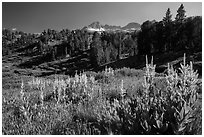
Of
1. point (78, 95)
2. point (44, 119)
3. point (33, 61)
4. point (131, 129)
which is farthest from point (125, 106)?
point (33, 61)

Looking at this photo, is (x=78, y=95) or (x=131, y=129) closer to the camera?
(x=131, y=129)

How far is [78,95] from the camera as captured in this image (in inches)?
290

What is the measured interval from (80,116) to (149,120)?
1946mm

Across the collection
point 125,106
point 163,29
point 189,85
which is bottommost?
point 125,106

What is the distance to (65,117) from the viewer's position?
5.44 meters

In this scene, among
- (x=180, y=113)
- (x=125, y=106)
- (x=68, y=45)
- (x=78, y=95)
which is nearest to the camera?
(x=180, y=113)

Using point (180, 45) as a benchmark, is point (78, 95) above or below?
below

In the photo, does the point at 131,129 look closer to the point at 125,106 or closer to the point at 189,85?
the point at 125,106

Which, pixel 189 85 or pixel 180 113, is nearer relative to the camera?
pixel 180 113

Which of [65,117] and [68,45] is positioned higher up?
[68,45]

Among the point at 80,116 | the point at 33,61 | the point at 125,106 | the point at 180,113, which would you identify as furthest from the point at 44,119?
the point at 33,61

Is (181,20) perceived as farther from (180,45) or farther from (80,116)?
(80,116)

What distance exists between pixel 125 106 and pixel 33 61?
425 ft

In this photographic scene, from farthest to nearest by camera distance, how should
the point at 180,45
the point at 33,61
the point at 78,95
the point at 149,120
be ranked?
the point at 33,61, the point at 180,45, the point at 78,95, the point at 149,120
